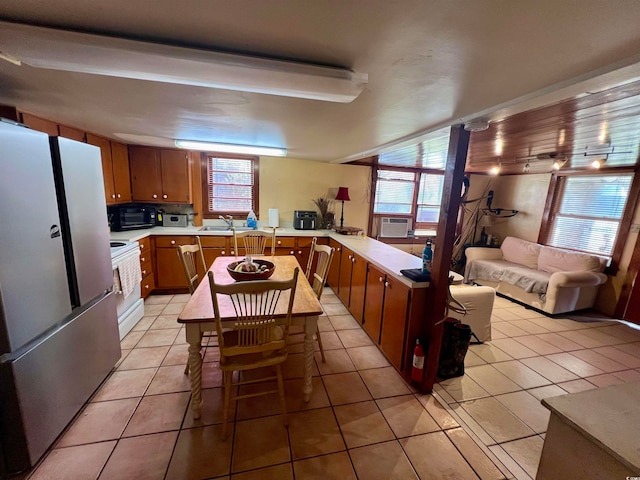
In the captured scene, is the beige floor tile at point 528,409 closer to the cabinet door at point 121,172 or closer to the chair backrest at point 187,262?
the chair backrest at point 187,262

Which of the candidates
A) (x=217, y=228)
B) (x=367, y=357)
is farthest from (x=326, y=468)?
(x=217, y=228)

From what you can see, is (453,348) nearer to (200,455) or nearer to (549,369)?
(549,369)

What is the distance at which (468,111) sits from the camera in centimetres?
158

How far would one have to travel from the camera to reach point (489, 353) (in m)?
2.69

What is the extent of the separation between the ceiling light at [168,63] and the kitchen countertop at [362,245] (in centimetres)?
156

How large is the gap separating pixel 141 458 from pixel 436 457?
1.73 meters

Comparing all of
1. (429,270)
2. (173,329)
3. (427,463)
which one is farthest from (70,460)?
(429,270)

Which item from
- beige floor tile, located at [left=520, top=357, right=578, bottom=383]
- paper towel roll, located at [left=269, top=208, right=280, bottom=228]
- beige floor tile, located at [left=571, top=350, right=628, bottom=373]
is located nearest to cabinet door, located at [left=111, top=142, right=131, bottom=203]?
paper towel roll, located at [left=269, top=208, right=280, bottom=228]

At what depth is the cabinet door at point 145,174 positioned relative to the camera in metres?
3.51

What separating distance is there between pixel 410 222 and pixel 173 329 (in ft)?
14.1

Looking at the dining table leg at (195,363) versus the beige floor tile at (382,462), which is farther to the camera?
the dining table leg at (195,363)

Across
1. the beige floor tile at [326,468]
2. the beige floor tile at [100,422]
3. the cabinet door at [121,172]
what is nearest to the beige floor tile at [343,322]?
the beige floor tile at [326,468]

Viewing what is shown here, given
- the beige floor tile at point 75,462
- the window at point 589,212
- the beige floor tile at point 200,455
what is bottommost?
the beige floor tile at point 75,462

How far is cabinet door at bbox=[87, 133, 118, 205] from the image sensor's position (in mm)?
2908
